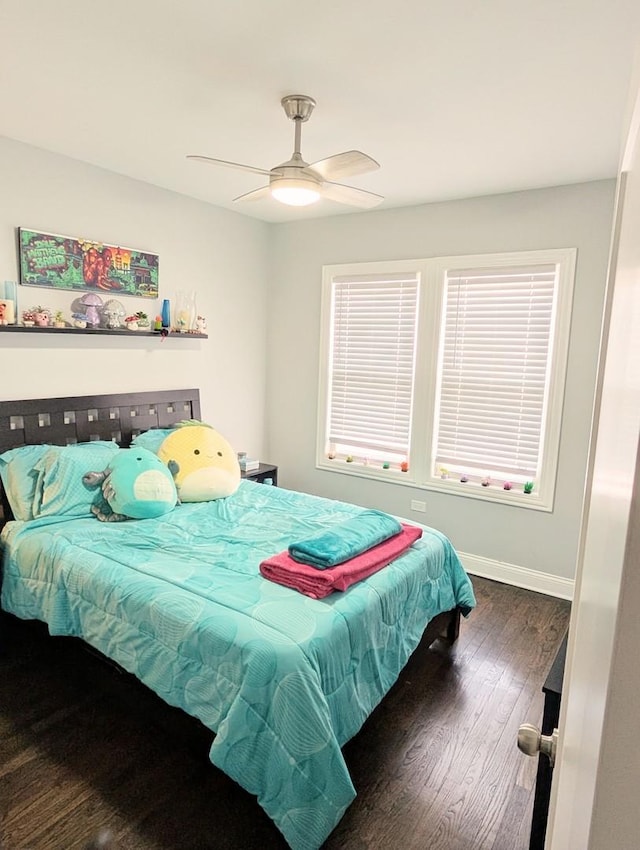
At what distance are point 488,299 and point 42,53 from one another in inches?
112

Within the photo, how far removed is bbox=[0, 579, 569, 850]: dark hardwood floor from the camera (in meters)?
1.76

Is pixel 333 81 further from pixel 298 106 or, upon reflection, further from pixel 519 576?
pixel 519 576

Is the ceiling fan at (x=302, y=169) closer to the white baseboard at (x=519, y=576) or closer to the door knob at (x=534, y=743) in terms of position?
the door knob at (x=534, y=743)

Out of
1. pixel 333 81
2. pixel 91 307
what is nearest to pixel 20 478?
pixel 91 307

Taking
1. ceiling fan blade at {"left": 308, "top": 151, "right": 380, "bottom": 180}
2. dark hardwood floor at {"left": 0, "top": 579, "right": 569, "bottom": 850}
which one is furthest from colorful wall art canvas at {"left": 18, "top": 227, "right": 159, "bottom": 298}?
dark hardwood floor at {"left": 0, "top": 579, "right": 569, "bottom": 850}

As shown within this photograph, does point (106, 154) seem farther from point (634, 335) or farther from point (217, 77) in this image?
point (634, 335)

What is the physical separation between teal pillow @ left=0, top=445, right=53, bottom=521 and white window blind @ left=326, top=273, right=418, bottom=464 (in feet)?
7.75

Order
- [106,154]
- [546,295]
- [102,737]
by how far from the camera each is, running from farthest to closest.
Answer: [546,295], [106,154], [102,737]

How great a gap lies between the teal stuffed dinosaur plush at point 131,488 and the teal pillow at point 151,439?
36cm

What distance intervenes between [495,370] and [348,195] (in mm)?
1754

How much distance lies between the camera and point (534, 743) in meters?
0.98

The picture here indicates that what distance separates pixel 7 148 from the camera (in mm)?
2867

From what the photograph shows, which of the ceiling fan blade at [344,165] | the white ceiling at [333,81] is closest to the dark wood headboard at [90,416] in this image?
the white ceiling at [333,81]

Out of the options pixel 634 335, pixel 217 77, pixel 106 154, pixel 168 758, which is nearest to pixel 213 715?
pixel 168 758
